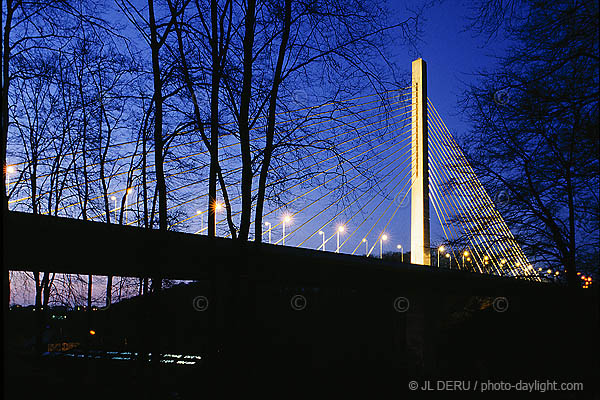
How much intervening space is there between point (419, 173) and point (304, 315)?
13395mm

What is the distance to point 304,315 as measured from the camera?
33000 mm

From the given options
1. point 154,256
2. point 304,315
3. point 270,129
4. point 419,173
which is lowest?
point 304,315

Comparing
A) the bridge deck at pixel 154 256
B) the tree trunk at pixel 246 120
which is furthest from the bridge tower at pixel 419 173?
the tree trunk at pixel 246 120

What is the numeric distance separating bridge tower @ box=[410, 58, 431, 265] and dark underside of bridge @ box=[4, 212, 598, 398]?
1.40 meters

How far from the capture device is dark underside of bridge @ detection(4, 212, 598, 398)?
9.23 meters

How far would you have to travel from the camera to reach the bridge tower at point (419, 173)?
24.3 metres

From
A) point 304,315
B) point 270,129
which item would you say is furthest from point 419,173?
point 270,129

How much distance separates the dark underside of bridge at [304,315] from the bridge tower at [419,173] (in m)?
1.40

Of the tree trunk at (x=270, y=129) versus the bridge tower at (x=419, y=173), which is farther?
the bridge tower at (x=419, y=173)

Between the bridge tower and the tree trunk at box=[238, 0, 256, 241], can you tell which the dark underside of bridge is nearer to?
the tree trunk at box=[238, 0, 256, 241]

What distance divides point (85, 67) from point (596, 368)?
1536cm

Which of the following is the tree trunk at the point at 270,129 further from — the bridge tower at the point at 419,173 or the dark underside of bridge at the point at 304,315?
the bridge tower at the point at 419,173

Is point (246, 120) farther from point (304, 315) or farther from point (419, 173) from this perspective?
point (304, 315)

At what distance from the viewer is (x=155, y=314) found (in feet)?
30.0
